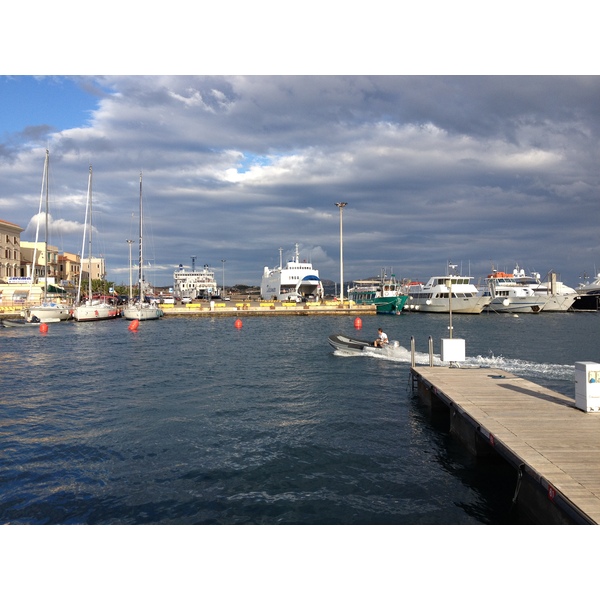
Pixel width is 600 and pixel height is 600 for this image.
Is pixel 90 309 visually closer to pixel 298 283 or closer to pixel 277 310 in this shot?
pixel 277 310

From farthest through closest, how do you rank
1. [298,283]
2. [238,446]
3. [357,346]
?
[298,283] → [357,346] → [238,446]

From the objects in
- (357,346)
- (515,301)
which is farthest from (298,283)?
(357,346)

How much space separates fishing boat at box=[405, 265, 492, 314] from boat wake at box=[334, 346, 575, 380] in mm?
47196

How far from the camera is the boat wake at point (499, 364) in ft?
76.3

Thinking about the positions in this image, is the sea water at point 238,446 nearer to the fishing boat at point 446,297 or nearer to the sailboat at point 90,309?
the sailboat at point 90,309

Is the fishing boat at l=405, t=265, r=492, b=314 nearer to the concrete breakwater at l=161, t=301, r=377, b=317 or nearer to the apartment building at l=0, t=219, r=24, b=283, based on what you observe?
the concrete breakwater at l=161, t=301, r=377, b=317

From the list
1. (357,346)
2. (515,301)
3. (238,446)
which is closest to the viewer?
(238,446)

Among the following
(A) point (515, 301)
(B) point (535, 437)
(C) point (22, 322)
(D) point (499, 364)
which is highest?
(A) point (515, 301)

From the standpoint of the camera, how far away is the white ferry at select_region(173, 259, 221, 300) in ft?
484

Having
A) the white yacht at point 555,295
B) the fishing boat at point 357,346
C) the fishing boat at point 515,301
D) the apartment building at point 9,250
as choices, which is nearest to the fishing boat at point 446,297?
the fishing boat at point 515,301

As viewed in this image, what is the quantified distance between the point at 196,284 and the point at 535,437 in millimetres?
146770

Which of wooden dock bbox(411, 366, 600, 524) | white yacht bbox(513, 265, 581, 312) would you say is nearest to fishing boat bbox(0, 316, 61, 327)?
wooden dock bbox(411, 366, 600, 524)

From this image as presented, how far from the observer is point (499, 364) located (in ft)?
85.4

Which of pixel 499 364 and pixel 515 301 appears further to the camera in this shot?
pixel 515 301
